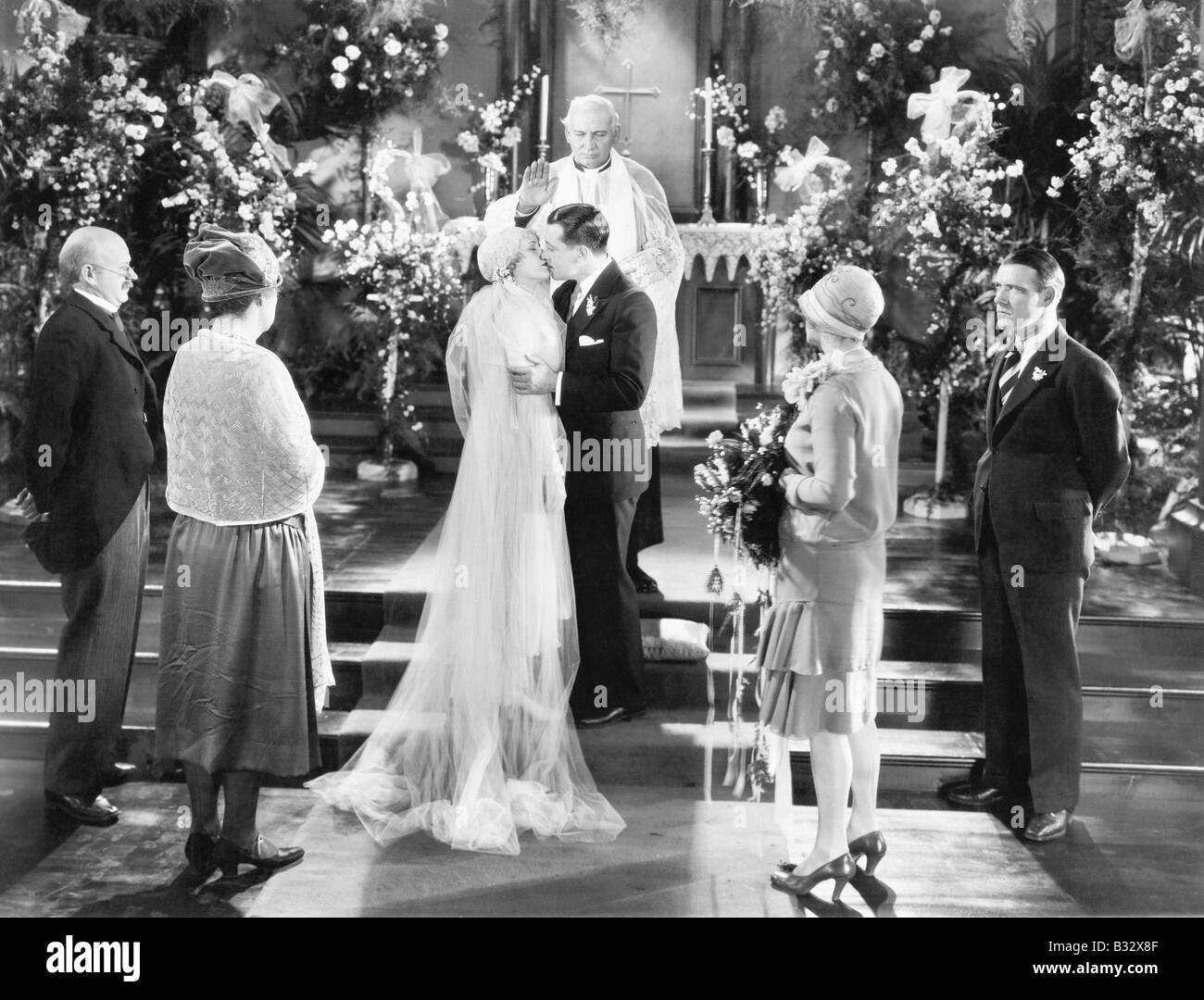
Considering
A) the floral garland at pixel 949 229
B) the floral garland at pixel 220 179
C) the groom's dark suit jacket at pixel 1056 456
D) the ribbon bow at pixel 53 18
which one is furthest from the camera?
the floral garland at pixel 949 229

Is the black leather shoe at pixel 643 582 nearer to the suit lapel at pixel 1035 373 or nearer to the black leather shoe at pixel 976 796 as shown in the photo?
the black leather shoe at pixel 976 796

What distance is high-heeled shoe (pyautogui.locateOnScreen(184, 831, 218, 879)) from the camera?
167 inches

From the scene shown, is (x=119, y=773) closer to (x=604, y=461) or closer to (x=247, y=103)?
(x=604, y=461)

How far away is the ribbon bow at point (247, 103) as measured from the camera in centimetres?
660

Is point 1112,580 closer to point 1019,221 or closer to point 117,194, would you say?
point 1019,221

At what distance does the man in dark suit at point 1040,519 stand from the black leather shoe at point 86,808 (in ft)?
9.11

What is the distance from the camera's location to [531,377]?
4645 mm

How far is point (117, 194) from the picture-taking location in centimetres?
612

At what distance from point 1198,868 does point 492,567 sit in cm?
230

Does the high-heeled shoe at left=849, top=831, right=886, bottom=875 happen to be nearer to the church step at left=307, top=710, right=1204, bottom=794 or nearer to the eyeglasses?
the church step at left=307, top=710, right=1204, bottom=794

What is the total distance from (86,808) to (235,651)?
0.90 meters

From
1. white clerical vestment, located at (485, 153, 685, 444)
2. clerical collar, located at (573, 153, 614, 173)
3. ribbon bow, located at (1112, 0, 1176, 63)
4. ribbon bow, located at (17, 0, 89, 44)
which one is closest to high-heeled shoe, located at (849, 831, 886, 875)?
white clerical vestment, located at (485, 153, 685, 444)

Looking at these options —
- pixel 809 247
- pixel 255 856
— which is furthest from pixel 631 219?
pixel 255 856

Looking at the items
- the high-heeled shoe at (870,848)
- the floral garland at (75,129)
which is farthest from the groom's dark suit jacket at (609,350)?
the floral garland at (75,129)
